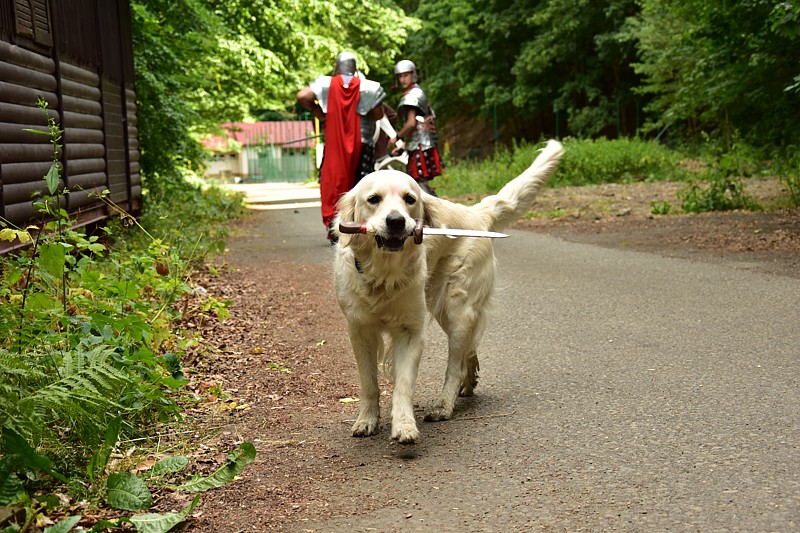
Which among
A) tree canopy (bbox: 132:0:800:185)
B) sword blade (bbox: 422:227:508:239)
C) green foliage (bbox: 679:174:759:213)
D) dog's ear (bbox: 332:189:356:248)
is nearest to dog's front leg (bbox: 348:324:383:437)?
dog's ear (bbox: 332:189:356:248)

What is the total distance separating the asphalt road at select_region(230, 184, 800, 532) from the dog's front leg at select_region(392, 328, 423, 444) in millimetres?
113

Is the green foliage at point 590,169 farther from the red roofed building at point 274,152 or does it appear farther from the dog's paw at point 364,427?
the dog's paw at point 364,427

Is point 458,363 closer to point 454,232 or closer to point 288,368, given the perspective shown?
point 454,232

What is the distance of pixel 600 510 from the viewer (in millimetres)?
3195

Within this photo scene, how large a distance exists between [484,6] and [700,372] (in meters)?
34.2

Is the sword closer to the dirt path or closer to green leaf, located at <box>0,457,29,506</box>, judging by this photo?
the dirt path

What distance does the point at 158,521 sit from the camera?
9.98 feet

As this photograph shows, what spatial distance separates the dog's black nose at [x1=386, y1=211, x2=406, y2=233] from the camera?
405 cm

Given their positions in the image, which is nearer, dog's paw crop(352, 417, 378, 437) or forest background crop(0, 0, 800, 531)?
forest background crop(0, 0, 800, 531)

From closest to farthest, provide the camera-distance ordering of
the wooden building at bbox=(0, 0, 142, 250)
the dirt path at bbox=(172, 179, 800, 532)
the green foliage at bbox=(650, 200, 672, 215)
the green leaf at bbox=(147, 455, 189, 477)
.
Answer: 1. the dirt path at bbox=(172, 179, 800, 532)
2. the green leaf at bbox=(147, 455, 189, 477)
3. the wooden building at bbox=(0, 0, 142, 250)
4. the green foliage at bbox=(650, 200, 672, 215)

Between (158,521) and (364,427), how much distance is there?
4.70 feet

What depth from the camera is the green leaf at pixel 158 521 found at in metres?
3.01

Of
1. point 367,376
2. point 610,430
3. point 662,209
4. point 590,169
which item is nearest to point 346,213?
point 367,376

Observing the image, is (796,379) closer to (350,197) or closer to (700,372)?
(700,372)
